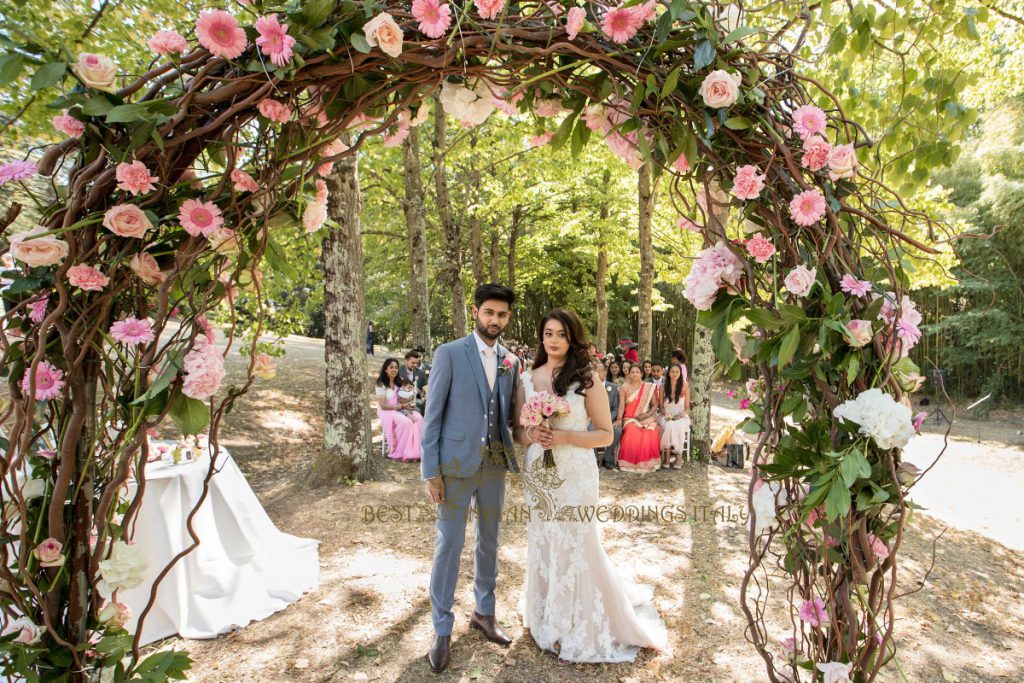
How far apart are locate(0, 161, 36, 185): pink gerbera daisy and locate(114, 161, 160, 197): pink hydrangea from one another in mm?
236

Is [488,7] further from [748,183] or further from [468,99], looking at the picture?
[748,183]

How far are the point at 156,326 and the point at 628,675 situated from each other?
297 cm

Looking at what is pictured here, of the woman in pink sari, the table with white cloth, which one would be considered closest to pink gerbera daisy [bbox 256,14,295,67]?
the table with white cloth

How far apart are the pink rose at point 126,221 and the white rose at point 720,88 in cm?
150

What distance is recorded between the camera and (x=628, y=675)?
10.2 feet

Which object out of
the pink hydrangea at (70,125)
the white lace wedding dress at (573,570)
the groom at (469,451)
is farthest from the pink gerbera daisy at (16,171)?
the white lace wedding dress at (573,570)

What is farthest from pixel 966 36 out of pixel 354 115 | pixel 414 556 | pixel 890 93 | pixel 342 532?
pixel 342 532

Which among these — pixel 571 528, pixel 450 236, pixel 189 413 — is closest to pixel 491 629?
pixel 571 528

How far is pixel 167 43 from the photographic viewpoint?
1410mm

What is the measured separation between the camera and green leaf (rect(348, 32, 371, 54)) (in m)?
1.41

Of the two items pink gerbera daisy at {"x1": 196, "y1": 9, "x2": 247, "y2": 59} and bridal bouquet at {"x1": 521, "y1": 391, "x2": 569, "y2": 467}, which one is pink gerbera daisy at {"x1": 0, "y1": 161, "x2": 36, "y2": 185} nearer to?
pink gerbera daisy at {"x1": 196, "y1": 9, "x2": 247, "y2": 59}

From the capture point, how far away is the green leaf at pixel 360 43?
141 cm

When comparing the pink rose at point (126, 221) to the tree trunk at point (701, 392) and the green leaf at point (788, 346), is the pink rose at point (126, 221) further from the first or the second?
the tree trunk at point (701, 392)

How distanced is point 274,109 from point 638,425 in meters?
7.13
